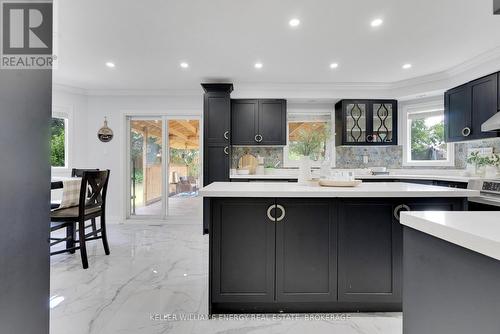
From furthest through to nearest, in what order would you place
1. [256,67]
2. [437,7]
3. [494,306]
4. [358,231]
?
[256,67] < [437,7] < [358,231] < [494,306]

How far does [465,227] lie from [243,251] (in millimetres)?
1350

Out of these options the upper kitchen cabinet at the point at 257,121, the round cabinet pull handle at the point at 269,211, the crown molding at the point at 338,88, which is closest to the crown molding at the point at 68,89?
the crown molding at the point at 338,88

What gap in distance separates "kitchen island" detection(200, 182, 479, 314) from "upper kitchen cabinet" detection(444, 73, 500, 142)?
2172 mm

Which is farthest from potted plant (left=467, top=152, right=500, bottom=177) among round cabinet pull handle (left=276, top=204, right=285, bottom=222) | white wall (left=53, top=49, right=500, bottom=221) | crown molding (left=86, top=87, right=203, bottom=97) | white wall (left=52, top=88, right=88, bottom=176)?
white wall (left=52, top=88, right=88, bottom=176)

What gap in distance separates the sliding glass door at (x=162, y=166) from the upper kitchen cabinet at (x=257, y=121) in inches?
35.7

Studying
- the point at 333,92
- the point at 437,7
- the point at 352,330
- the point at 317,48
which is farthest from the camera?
the point at 333,92

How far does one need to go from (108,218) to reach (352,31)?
490 cm

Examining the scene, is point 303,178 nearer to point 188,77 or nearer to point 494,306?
point 494,306

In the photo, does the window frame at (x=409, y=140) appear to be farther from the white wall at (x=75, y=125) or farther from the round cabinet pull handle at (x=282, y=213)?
the white wall at (x=75, y=125)

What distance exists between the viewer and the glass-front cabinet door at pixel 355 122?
4.38 metres

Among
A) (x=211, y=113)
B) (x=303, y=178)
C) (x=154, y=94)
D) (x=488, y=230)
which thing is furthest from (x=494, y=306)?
(x=154, y=94)

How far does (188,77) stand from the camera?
157 inches

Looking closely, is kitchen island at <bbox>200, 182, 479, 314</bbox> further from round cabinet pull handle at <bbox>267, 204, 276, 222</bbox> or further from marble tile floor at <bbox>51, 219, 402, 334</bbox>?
marble tile floor at <bbox>51, 219, 402, 334</bbox>

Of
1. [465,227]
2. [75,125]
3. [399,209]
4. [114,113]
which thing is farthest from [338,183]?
[75,125]
